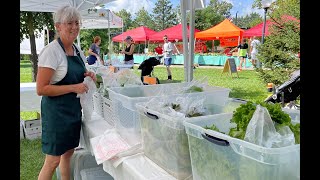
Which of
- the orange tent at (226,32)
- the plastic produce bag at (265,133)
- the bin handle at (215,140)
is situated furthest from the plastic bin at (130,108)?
the orange tent at (226,32)

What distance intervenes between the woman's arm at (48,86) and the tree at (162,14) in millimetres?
49599

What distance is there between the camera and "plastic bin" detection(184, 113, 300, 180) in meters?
0.67

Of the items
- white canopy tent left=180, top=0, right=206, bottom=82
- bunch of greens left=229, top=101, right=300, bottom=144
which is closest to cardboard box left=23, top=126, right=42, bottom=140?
white canopy tent left=180, top=0, right=206, bottom=82

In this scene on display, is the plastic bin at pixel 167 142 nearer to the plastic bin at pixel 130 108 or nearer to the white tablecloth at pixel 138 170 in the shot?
the white tablecloth at pixel 138 170

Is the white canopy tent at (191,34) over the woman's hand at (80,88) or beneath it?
over

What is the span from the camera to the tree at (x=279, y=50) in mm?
5695

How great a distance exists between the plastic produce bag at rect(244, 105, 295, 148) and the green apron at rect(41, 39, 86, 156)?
3.61ft

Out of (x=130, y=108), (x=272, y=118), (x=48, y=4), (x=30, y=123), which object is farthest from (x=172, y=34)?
(x=272, y=118)

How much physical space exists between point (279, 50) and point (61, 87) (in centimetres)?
541

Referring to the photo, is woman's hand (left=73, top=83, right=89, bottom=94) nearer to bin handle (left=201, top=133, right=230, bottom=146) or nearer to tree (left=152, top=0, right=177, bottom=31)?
bin handle (left=201, top=133, right=230, bottom=146)

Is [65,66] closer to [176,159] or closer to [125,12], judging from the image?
[176,159]

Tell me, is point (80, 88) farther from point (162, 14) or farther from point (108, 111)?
point (162, 14)

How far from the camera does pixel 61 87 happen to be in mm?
1513
